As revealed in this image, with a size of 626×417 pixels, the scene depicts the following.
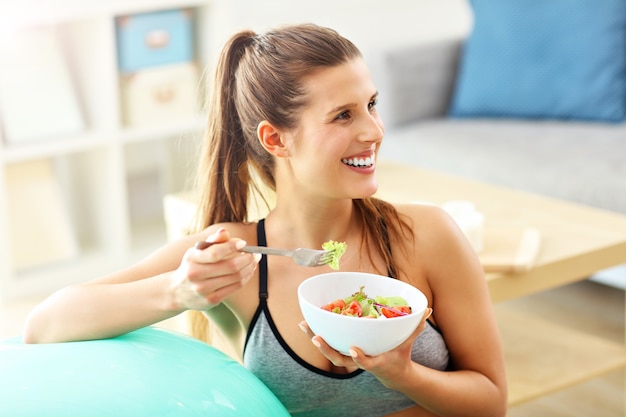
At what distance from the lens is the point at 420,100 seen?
11.9 ft

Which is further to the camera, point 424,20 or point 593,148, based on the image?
point 424,20

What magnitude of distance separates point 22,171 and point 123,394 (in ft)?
7.01

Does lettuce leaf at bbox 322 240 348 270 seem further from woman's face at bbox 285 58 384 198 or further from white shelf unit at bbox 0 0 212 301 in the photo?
white shelf unit at bbox 0 0 212 301

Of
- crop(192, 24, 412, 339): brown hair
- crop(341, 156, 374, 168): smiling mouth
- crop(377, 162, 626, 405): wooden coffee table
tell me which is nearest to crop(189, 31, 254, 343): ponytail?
crop(192, 24, 412, 339): brown hair

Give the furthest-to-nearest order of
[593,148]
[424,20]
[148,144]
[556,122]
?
1. [424,20]
2. [148,144]
3. [556,122]
4. [593,148]

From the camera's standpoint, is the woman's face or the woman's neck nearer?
the woman's face

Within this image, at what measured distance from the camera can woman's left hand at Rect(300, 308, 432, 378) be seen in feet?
3.98

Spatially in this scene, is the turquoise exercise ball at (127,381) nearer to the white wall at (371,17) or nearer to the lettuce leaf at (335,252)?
the lettuce leaf at (335,252)

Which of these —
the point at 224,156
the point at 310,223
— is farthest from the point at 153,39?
the point at 310,223

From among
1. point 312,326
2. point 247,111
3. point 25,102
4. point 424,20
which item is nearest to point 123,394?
point 312,326

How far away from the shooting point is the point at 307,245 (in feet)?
4.94

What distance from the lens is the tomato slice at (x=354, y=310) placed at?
1240 millimetres

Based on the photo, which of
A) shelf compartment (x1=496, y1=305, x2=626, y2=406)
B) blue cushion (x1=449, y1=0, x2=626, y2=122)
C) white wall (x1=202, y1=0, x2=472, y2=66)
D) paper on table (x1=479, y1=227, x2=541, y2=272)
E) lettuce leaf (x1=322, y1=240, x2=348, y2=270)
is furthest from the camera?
white wall (x1=202, y1=0, x2=472, y2=66)

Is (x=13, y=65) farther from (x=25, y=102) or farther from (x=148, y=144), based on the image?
(x=148, y=144)
